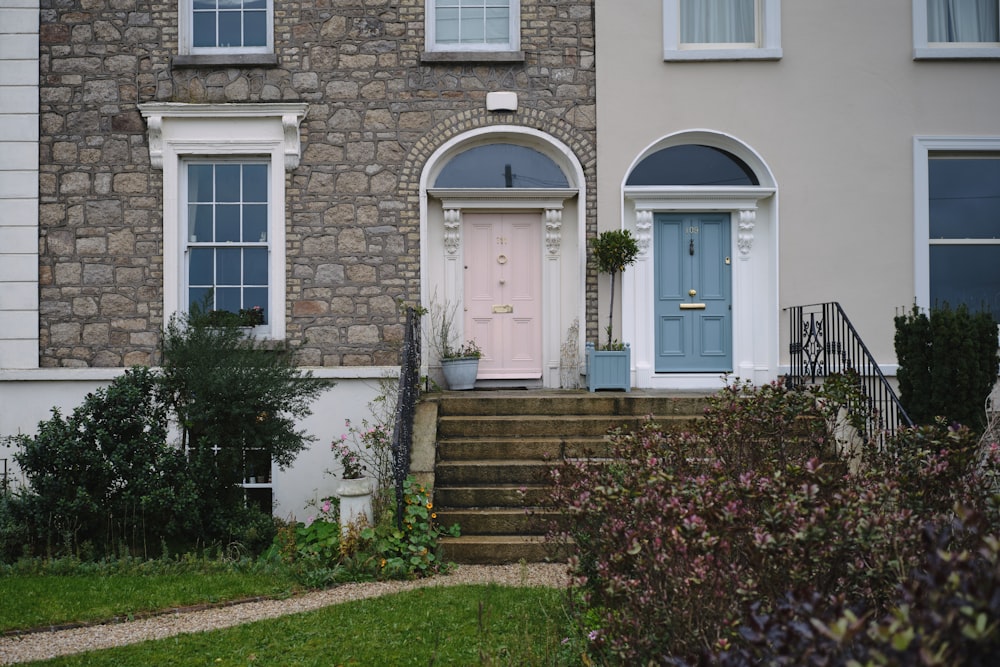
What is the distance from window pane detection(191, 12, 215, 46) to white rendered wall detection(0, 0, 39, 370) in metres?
1.76

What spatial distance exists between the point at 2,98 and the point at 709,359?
8.75 m

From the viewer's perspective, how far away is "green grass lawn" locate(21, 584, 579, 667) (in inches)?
163

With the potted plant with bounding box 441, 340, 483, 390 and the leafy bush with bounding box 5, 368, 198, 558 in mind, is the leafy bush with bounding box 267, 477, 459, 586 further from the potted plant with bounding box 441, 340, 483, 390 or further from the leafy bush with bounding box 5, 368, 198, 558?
the potted plant with bounding box 441, 340, 483, 390

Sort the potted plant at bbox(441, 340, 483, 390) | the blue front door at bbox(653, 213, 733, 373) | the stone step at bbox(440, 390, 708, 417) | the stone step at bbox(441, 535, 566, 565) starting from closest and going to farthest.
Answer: the stone step at bbox(441, 535, 566, 565) < the stone step at bbox(440, 390, 708, 417) < the potted plant at bbox(441, 340, 483, 390) < the blue front door at bbox(653, 213, 733, 373)

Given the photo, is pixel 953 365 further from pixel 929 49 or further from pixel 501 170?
pixel 501 170

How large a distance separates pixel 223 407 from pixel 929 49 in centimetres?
873

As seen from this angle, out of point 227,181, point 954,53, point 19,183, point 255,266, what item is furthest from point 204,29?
point 954,53

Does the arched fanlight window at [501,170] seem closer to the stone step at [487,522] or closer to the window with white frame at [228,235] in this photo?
the window with white frame at [228,235]

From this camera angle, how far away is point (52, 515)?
6762 mm

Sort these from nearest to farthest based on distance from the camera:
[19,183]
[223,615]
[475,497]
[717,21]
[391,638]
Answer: [391,638]
[223,615]
[475,497]
[19,183]
[717,21]

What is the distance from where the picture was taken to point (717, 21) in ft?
31.2

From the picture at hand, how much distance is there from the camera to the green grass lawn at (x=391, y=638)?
13.5 ft

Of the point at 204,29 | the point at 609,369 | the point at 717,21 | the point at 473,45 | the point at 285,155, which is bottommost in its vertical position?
the point at 609,369

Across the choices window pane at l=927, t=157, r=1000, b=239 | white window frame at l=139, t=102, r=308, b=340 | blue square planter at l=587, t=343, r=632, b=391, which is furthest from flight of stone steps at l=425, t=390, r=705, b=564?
window pane at l=927, t=157, r=1000, b=239
